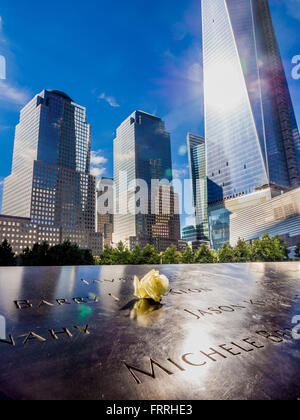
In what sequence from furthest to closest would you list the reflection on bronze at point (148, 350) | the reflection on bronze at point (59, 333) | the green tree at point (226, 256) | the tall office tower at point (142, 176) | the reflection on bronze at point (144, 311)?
the tall office tower at point (142, 176), the green tree at point (226, 256), the reflection on bronze at point (144, 311), the reflection on bronze at point (59, 333), the reflection on bronze at point (148, 350)

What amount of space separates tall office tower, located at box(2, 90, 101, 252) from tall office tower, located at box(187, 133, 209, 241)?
2523 inches

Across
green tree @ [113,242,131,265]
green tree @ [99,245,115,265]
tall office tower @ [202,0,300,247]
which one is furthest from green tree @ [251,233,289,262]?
tall office tower @ [202,0,300,247]

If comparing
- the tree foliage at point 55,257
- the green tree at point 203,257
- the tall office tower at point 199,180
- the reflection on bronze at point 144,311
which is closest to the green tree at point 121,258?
the tree foliage at point 55,257

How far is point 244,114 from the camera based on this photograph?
95.8 metres

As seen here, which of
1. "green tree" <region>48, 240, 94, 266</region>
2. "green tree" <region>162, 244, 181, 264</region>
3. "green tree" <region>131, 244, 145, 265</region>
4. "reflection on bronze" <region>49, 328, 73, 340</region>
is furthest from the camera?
"green tree" <region>162, 244, 181, 264</region>

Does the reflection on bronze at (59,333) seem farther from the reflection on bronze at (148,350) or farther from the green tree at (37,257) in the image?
the green tree at (37,257)

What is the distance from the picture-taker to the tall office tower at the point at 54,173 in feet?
451

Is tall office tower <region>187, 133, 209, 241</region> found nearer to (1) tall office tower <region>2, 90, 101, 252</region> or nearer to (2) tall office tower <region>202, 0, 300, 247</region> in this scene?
(2) tall office tower <region>202, 0, 300, 247</region>

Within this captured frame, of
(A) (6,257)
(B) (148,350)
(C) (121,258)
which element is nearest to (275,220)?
(C) (121,258)

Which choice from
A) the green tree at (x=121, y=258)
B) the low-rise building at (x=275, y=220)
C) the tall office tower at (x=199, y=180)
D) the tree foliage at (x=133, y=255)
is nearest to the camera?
the tree foliage at (x=133, y=255)

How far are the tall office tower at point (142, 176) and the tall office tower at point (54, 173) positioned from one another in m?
26.6

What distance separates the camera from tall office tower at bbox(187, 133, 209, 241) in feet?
494

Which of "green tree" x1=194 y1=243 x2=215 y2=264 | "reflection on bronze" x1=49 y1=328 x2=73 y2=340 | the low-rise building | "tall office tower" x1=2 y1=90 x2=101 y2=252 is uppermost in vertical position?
"tall office tower" x1=2 y1=90 x2=101 y2=252
